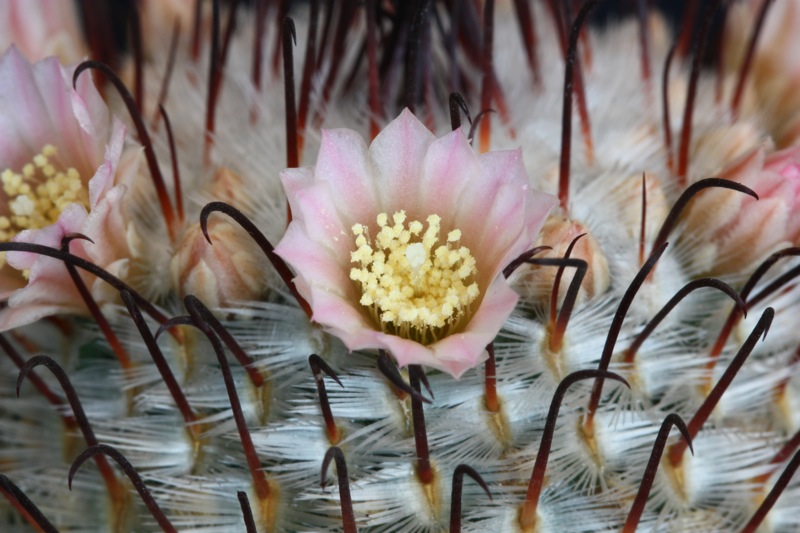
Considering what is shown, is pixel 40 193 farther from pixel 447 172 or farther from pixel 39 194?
pixel 447 172

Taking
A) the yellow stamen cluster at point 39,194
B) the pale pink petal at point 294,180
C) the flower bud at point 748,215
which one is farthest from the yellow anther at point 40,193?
the flower bud at point 748,215

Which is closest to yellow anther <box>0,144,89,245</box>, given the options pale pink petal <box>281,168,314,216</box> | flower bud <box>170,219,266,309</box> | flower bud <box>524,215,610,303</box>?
flower bud <box>170,219,266,309</box>

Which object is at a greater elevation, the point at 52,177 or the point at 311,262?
the point at 52,177

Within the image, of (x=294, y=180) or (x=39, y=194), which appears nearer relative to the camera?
(x=294, y=180)

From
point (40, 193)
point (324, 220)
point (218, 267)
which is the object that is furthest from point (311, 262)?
point (40, 193)

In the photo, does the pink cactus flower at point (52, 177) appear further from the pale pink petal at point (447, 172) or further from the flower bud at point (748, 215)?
the flower bud at point (748, 215)

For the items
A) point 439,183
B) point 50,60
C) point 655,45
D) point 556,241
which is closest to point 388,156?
point 439,183
